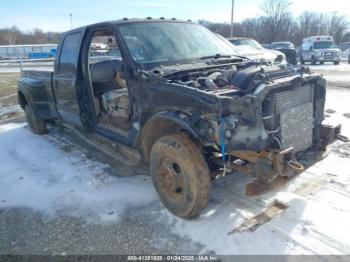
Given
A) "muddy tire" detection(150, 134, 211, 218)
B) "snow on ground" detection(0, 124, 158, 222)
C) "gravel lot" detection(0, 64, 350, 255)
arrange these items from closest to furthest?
"gravel lot" detection(0, 64, 350, 255), "muddy tire" detection(150, 134, 211, 218), "snow on ground" detection(0, 124, 158, 222)

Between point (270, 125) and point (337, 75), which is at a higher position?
point (270, 125)

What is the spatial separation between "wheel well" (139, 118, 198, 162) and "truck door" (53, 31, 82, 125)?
170 cm

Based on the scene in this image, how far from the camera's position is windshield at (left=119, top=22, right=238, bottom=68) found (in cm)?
373

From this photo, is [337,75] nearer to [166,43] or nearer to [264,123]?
[166,43]

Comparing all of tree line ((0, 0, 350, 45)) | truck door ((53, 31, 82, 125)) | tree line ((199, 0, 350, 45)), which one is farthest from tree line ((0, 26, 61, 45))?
truck door ((53, 31, 82, 125))

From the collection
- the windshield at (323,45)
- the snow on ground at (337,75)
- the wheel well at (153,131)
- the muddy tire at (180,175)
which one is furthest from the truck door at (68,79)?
the windshield at (323,45)

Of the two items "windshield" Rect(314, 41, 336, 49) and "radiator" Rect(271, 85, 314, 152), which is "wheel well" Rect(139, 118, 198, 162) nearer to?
"radiator" Rect(271, 85, 314, 152)

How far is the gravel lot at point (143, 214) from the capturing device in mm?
2896

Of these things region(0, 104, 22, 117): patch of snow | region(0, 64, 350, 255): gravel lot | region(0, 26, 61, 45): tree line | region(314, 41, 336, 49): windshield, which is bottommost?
region(0, 64, 350, 255): gravel lot

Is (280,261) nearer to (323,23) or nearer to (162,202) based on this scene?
(162,202)

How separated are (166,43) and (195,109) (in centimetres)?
139

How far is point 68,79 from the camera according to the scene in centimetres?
495

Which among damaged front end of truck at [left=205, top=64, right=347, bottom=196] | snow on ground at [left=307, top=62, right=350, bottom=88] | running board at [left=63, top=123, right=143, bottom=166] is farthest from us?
snow on ground at [left=307, top=62, right=350, bottom=88]

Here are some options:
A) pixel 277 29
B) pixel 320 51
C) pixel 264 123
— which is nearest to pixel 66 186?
pixel 264 123
